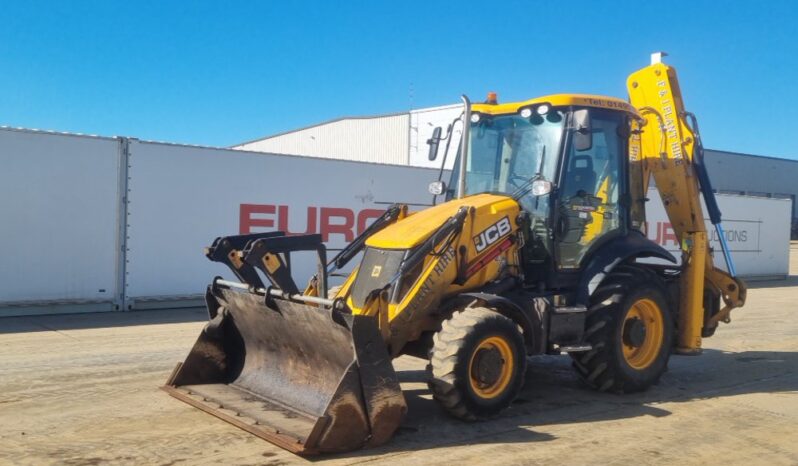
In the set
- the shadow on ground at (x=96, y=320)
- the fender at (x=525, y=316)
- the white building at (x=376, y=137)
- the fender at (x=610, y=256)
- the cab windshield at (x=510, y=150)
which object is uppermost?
the white building at (x=376, y=137)

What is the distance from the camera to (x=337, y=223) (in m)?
15.0

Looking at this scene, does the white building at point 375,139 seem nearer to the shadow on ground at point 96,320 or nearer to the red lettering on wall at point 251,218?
the red lettering on wall at point 251,218

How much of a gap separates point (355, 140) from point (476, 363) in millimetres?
19469

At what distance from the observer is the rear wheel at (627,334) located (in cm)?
678

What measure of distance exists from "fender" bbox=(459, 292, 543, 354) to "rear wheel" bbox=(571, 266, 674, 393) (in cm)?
65

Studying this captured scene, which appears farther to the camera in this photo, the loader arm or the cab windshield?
the loader arm

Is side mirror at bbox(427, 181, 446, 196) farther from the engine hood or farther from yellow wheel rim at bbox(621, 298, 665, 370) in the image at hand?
yellow wheel rim at bbox(621, 298, 665, 370)

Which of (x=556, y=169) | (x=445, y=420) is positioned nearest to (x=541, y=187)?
(x=556, y=169)

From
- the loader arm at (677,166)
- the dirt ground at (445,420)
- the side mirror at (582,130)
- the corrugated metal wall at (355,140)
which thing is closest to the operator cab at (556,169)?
the side mirror at (582,130)

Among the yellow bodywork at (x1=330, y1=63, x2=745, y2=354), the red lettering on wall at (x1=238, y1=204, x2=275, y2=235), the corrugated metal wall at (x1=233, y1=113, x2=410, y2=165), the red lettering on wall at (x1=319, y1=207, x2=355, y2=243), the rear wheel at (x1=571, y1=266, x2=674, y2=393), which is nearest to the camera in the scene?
the yellow bodywork at (x1=330, y1=63, x2=745, y2=354)

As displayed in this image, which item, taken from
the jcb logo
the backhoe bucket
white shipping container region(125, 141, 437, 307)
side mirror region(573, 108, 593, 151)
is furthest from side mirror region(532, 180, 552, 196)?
white shipping container region(125, 141, 437, 307)

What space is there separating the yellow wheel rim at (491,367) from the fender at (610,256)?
1243 millimetres

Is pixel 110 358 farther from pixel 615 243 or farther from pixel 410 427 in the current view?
pixel 615 243

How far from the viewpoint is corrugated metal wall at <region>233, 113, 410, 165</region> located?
70.9ft
